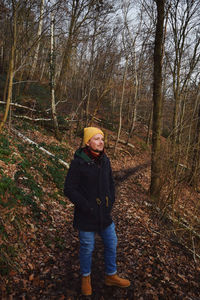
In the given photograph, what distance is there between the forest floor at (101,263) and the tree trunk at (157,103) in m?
1.83

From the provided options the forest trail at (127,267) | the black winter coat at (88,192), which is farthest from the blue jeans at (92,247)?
the forest trail at (127,267)

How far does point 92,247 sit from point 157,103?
5.67m

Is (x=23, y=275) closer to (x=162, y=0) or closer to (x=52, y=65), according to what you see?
(x=162, y=0)

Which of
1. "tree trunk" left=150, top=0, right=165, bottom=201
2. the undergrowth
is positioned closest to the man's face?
the undergrowth

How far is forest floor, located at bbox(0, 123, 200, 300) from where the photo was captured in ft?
10.3

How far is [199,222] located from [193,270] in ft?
4.54

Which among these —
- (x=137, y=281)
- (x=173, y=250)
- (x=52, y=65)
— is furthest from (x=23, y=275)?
(x=52, y=65)

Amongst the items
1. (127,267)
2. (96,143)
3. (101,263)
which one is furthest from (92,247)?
(96,143)

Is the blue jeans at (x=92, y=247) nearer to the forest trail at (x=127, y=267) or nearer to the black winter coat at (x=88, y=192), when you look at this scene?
the black winter coat at (x=88, y=192)

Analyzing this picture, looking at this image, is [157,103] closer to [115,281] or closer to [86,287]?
[115,281]

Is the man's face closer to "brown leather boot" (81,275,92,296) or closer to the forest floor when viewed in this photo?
"brown leather boot" (81,275,92,296)

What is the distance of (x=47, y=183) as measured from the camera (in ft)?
22.0

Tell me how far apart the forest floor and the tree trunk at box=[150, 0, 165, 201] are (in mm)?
1828

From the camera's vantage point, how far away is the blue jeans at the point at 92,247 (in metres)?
2.91
